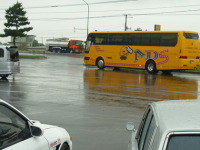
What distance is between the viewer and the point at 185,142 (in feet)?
10.2

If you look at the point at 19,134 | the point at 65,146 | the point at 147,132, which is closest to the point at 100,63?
the point at 65,146

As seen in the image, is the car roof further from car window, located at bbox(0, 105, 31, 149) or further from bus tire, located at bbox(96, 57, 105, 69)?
bus tire, located at bbox(96, 57, 105, 69)

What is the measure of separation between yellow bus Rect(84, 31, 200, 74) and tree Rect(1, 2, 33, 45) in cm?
2629

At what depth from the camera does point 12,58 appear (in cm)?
2316

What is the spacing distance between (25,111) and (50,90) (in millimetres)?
5692

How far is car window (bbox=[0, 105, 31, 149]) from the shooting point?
4466 millimetres

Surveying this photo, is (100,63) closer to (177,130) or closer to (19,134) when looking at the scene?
(19,134)

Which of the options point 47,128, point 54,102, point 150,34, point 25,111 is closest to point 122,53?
point 150,34

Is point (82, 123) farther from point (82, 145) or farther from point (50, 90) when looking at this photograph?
point (50, 90)

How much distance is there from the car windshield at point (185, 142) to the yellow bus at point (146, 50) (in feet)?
87.0

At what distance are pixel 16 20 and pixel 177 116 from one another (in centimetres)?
5926

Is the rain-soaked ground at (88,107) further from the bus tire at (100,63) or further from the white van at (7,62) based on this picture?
the bus tire at (100,63)

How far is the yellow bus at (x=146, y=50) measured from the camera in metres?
29.5

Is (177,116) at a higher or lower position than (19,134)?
higher
